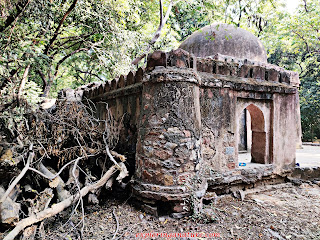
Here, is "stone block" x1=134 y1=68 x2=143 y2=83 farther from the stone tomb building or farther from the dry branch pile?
the dry branch pile

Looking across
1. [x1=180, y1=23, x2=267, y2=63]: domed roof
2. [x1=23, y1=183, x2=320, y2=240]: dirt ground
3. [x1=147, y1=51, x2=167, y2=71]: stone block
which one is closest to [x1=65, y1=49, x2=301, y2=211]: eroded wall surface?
[x1=147, y1=51, x2=167, y2=71]: stone block

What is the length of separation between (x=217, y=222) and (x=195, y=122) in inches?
57.6

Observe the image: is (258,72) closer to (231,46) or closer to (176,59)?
(231,46)

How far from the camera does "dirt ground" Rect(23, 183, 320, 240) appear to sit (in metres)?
2.89

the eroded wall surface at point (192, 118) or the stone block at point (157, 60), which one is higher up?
the stone block at point (157, 60)

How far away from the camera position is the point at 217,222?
127 inches

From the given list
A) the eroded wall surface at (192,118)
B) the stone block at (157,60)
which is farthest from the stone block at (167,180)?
the stone block at (157,60)

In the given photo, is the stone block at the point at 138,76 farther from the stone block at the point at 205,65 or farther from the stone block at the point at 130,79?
the stone block at the point at 205,65

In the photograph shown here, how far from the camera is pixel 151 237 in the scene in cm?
282

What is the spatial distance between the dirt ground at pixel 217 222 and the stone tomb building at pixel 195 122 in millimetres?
251

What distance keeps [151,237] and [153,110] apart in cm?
171

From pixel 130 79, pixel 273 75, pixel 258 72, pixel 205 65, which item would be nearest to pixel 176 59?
pixel 205 65

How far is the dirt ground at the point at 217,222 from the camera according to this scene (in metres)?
2.89

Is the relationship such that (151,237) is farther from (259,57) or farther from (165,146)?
(259,57)
